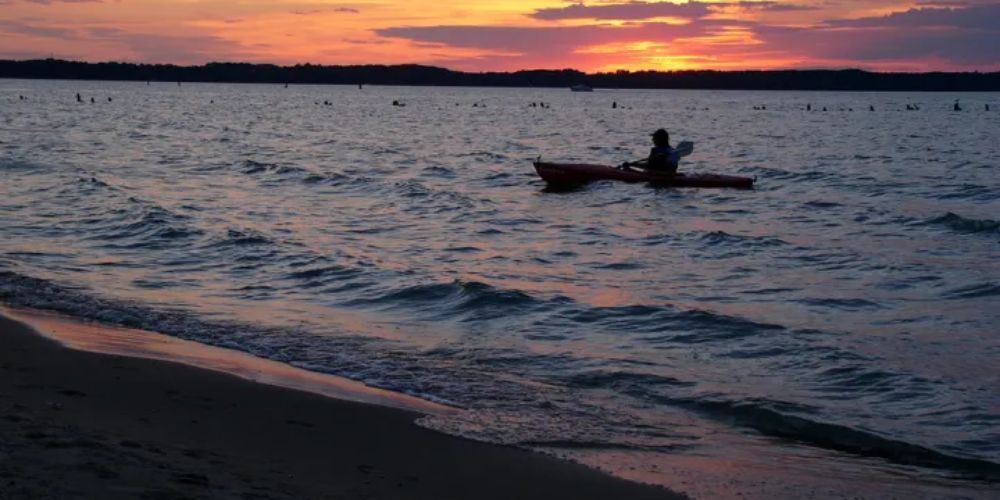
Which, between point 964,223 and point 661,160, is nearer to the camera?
point 964,223

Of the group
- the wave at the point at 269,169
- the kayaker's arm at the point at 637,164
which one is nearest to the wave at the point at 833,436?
the kayaker's arm at the point at 637,164

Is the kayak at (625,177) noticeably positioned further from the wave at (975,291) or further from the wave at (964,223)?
the wave at (975,291)

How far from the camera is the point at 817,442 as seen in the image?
7895 mm

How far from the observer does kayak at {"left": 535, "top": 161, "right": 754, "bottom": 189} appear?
26.6m

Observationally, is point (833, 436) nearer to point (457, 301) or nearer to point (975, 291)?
point (457, 301)

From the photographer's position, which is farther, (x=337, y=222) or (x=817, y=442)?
(x=337, y=222)

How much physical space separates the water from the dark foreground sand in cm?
60

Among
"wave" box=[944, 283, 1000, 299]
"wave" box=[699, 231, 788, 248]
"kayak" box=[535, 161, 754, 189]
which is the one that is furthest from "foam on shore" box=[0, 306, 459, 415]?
"kayak" box=[535, 161, 754, 189]

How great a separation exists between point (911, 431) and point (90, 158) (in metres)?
32.5

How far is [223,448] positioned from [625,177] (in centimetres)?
2094

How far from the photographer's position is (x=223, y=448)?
6629mm

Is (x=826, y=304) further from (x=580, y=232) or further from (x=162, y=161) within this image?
(x=162, y=161)

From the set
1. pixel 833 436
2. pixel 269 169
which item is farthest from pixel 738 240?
pixel 269 169

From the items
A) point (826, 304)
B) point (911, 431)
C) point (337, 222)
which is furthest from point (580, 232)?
point (911, 431)
